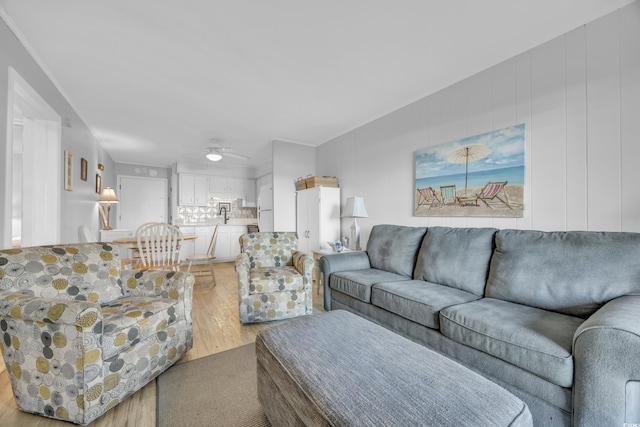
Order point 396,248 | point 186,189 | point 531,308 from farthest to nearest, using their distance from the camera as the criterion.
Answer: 1. point 186,189
2. point 396,248
3. point 531,308

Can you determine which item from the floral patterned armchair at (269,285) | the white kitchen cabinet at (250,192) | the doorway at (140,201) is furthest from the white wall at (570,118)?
the doorway at (140,201)

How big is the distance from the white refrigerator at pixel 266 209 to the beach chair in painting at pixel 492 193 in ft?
11.4

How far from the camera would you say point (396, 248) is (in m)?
2.65

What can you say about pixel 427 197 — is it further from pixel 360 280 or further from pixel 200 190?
pixel 200 190

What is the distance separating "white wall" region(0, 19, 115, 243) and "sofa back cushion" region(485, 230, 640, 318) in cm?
350

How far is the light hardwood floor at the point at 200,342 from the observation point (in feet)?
4.41

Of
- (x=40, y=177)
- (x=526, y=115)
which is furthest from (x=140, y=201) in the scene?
(x=526, y=115)

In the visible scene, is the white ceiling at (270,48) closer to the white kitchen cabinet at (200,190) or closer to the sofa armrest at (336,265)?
the sofa armrest at (336,265)

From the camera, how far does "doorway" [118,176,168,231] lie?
6.32 meters

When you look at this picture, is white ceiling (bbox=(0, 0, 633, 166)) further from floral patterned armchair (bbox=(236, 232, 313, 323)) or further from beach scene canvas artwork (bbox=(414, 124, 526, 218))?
floral patterned armchair (bbox=(236, 232, 313, 323))

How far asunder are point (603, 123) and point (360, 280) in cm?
207

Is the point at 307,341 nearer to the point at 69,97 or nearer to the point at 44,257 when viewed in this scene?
the point at 44,257

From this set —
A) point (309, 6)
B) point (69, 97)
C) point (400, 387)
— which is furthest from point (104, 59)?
point (400, 387)

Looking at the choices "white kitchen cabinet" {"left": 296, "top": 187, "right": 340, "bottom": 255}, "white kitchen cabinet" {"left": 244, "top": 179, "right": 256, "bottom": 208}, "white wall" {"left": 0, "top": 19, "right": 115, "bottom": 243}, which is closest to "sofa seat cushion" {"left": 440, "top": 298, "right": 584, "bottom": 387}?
"white kitchen cabinet" {"left": 296, "top": 187, "right": 340, "bottom": 255}
